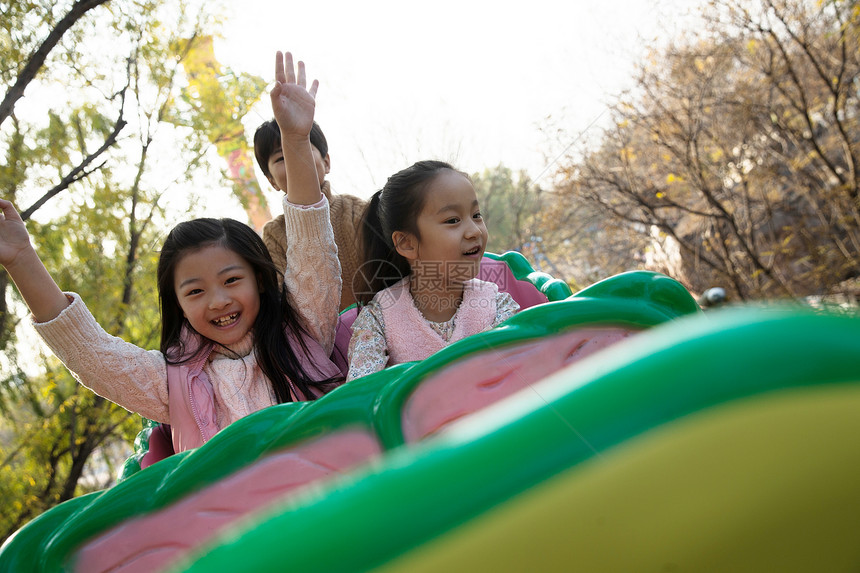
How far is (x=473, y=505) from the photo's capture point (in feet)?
1.03

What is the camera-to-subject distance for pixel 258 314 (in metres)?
1.25

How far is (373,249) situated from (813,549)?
51.7 inches

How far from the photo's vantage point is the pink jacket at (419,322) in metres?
1.34

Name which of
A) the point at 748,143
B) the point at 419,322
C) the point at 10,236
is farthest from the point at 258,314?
the point at 748,143

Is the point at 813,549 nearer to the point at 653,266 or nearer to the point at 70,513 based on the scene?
the point at 70,513

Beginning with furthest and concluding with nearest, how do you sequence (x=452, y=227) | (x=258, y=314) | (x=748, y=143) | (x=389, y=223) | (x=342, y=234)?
(x=748, y=143), (x=342, y=234), (x=389, y=223), (x=452, y=227), (x=258, y=314)

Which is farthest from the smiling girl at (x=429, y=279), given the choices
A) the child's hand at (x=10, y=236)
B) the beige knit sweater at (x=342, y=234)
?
the child's hand at (x=10, y=236)

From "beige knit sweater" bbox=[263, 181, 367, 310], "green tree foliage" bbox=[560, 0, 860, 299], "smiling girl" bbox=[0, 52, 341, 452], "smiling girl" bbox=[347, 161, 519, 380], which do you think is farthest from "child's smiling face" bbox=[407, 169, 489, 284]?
"green tree foliage" bbox=[560, 0, 860, 299]

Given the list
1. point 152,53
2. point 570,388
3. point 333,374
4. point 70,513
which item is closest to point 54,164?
point 152,53

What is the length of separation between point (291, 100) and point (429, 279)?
466mm

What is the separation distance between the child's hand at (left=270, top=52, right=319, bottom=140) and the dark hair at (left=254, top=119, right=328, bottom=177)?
59 cm

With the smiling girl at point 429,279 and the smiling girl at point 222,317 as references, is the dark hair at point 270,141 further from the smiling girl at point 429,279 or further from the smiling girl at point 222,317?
the smiling girl at point 222,317

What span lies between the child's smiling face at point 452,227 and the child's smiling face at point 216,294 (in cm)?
38

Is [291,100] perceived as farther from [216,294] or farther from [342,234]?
[342,234]
